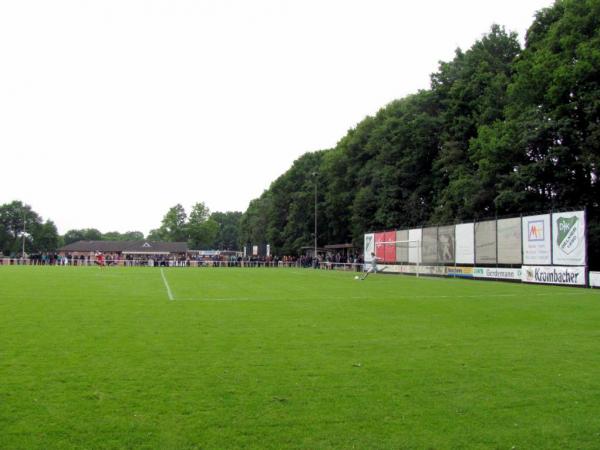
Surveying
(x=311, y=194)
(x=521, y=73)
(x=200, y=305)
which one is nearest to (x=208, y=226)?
(x=311, y=194)

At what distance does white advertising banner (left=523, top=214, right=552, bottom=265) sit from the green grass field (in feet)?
57.7

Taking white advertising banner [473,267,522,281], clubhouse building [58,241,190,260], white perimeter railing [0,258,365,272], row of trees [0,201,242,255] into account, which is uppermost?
row of trees [0,201,242,255]

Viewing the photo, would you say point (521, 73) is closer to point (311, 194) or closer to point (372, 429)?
point (372, 429)

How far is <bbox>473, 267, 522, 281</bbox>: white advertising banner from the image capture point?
33.1m

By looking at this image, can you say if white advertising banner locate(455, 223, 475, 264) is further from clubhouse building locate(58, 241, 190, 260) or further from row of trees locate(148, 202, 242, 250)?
row of trees locate(148, 202, 242, 250)

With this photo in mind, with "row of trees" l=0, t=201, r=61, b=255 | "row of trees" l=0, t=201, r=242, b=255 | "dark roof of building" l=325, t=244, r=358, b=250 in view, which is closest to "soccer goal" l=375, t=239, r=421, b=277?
"dark roof of building" l=325, t=244, r=358, b=250

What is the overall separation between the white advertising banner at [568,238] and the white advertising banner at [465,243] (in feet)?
25.2

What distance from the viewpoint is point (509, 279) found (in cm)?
3369

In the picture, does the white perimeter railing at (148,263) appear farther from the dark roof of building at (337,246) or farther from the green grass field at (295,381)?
the green grass field at (295,381)

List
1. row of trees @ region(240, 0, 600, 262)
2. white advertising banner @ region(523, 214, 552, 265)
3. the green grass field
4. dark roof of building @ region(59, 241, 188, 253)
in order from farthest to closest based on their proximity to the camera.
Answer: dark roof of building @ region(59, 241, 188, 253) → row of trees @ region(240, 0, 600, 262) → white advertising banner @ region(523, 214, 552, 265) → the green grass field

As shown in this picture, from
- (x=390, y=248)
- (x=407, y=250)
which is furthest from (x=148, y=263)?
(x=407, y=250)

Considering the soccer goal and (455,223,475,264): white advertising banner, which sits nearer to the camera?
(455,223,475,264): white advertising banner

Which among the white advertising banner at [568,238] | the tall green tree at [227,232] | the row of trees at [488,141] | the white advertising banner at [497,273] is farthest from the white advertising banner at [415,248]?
the tall green tree at [227,232]

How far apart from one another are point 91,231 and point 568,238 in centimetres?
17484
